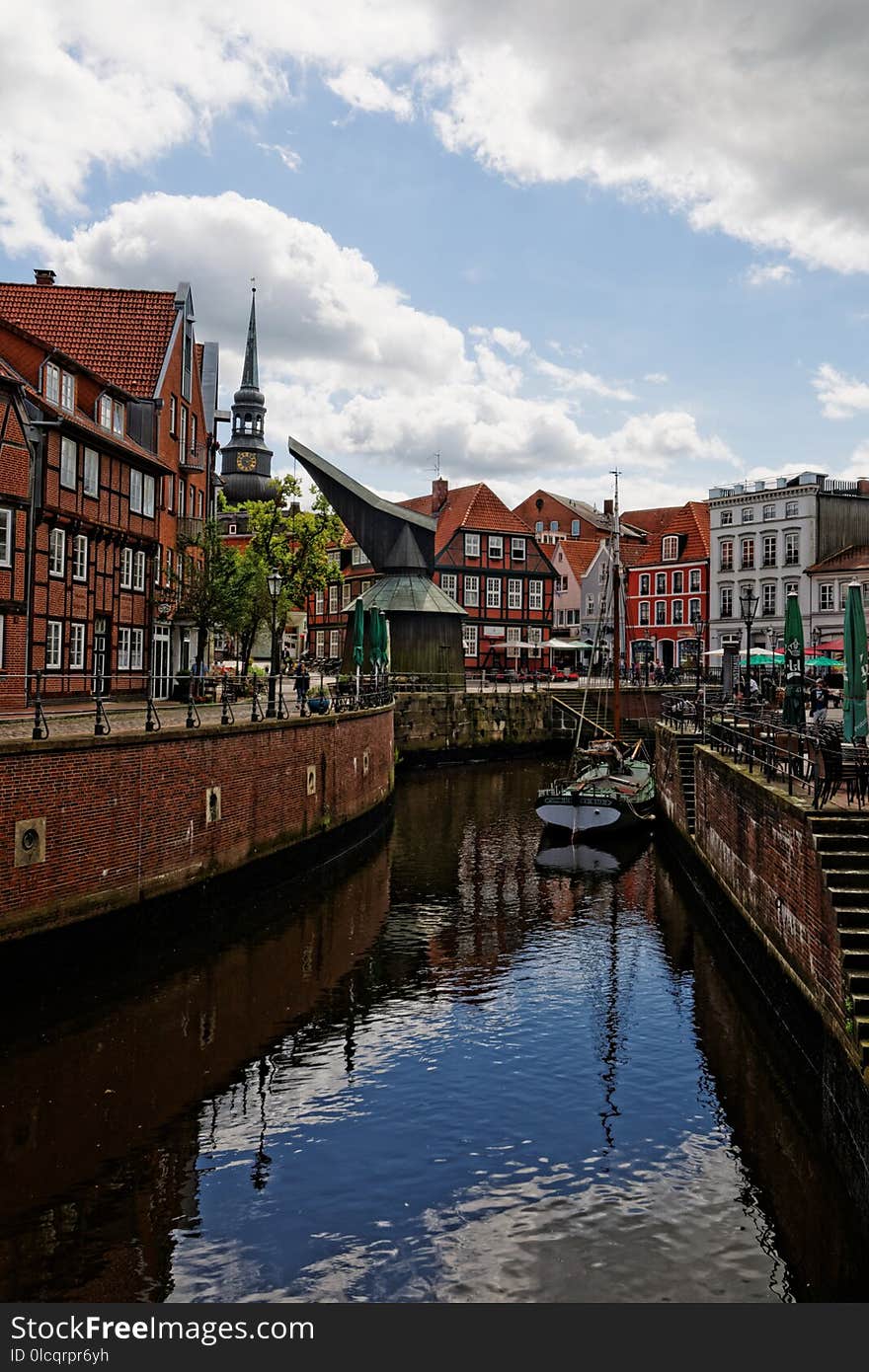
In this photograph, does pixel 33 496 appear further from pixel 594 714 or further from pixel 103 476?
pixel 594 714

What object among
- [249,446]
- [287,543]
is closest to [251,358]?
[249,446]

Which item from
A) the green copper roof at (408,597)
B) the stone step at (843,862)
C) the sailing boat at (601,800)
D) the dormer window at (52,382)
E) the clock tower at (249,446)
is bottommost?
the sailing boat at (601,800)

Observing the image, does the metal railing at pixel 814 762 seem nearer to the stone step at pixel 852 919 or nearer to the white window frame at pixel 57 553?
the stone step at pixel 852 919

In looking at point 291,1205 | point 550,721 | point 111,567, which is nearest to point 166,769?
point 291,1205

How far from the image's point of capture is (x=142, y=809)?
17.6 metres

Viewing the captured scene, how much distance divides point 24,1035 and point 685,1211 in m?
8.49

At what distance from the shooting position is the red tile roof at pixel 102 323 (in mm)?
37781

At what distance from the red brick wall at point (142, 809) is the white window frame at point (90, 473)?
10.3m

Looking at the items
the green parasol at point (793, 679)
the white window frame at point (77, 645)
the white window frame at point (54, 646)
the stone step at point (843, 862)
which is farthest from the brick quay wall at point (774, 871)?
the white window frame at point (77, 645)

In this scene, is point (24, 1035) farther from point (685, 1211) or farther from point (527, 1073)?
point (685, 1211)

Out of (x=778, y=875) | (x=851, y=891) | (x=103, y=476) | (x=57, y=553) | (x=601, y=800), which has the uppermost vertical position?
(x=103, y=476)

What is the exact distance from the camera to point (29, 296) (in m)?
39.5

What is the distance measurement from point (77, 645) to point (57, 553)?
284 centimetres

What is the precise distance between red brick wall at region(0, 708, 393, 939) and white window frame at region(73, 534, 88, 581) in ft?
30.0
